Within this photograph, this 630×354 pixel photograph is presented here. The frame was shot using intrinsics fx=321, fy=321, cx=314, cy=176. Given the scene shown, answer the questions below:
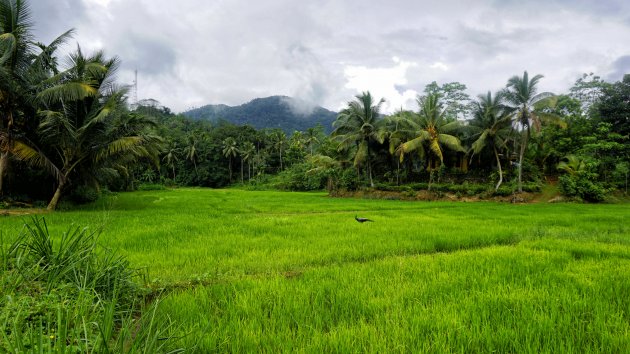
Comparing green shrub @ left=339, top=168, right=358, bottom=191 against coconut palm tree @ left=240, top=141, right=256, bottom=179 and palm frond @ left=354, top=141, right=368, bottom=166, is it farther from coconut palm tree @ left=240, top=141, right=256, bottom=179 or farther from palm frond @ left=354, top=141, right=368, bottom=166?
coconut palm tree @ left=240, top=141, right=256, bottom=179

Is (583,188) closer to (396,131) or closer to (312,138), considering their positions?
(396,131)

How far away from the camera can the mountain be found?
156113mm

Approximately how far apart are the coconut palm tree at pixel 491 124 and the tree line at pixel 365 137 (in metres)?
0.09

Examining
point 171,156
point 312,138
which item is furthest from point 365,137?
point 171,156

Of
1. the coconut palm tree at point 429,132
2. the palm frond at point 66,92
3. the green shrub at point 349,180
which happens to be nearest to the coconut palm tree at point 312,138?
the green shrub at point 349,180

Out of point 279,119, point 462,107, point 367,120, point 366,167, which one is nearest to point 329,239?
point 367,120

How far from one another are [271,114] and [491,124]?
14781 cm

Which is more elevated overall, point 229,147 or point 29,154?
point 229,147

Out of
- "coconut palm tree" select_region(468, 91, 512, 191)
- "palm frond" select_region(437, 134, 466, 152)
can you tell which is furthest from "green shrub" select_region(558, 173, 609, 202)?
"palm frond" select_region(437, 134, 466, 152)

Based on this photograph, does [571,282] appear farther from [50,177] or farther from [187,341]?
[50,177]

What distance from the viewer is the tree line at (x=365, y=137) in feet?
42.0

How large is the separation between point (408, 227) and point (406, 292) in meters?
5.68

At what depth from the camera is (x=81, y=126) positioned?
1405 centimetres

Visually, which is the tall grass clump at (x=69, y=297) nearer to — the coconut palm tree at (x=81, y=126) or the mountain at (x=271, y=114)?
the coconut palm tree at (x=81, y=126)
